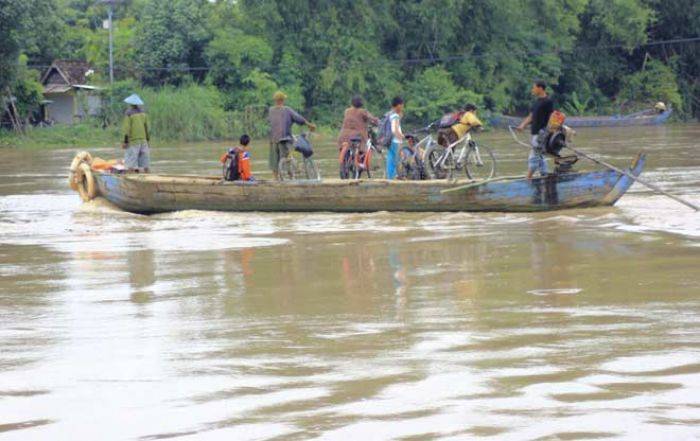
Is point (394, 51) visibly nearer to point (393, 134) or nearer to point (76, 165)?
point (76, 165)

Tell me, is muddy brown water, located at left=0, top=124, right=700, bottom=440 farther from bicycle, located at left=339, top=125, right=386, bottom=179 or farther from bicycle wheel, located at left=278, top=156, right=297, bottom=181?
bicycle wheel, located at left=278, top=156, right=297, bottom=181

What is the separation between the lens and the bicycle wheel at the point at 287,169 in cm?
1577

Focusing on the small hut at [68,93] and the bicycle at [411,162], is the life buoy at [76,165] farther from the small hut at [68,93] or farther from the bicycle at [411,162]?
the small hut at [68,93]

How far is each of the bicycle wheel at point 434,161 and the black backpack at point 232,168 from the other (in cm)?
235

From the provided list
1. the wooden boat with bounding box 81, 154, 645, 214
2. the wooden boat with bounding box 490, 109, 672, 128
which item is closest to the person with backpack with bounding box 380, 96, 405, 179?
the wooden boat with bounding box 81, 154, 645, 214

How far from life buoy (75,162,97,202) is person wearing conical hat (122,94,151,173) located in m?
0.56

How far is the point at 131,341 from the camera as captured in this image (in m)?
7.44

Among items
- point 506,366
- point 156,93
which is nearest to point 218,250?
point 506,366

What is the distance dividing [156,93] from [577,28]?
19.5m

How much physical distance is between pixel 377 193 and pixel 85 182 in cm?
428

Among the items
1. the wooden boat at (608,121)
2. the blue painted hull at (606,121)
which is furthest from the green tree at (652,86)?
the blue painted hull at (606,121)

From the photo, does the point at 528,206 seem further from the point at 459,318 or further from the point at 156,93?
the point at 156,93

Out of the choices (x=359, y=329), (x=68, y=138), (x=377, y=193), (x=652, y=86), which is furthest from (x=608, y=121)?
(x=359, y=329)

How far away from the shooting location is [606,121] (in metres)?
46.7
